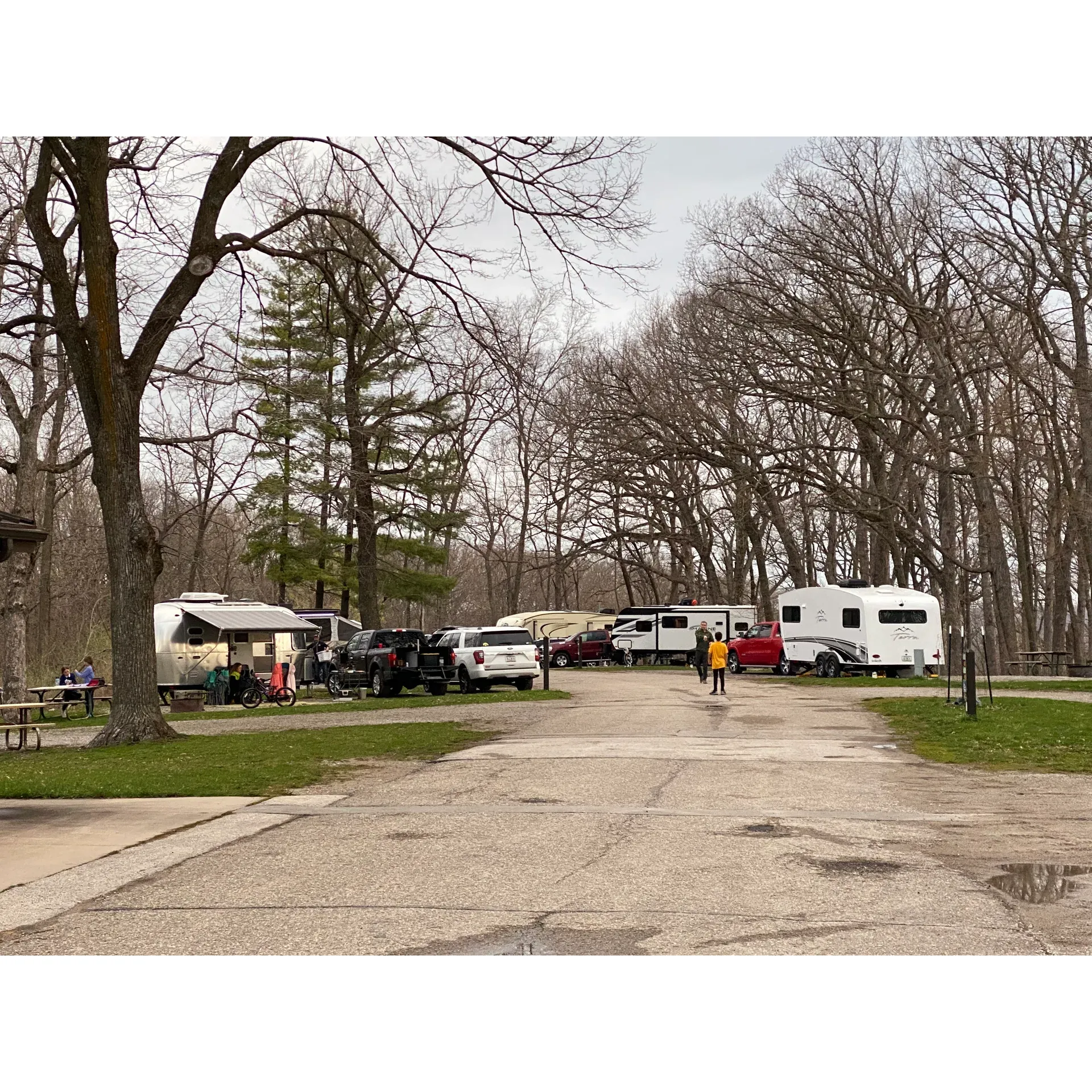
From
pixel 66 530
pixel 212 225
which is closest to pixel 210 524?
pixel 66 530

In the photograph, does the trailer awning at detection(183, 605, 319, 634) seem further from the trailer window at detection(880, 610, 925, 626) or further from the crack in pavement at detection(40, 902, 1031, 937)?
the crack in pavement at detection(40, 902, 1031, 937)

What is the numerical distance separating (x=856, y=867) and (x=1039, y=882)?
1248 mm

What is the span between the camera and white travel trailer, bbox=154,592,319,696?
36.6 m

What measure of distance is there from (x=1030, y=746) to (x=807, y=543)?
160 ft

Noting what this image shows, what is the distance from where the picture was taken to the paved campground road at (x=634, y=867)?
7160 mm

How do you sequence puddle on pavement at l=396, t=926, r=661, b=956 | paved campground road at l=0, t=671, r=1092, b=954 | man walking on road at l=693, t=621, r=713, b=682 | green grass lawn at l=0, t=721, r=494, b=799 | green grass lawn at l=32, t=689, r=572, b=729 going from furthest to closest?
man walking on road at l=693, t=621, r=713, b=682 → green grass lawn at l=32, t=689, r=572, b=729 → green grass lawn at l=0, t=721, r=494, b=799 → paved campground road at l=0, t=671, r=1092, b=954 → puddle on pavement at l=396, t=926, r=661, b=956

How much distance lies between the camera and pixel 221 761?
1714 centimetres

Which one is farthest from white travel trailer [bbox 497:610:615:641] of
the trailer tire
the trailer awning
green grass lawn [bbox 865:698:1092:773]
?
green grass lawn [bbox 865:698:1092:773]

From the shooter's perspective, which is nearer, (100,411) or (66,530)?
(100,411)

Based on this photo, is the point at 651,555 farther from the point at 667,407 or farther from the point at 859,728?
the point at 859,728

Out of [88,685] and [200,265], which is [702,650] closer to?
[88,685]

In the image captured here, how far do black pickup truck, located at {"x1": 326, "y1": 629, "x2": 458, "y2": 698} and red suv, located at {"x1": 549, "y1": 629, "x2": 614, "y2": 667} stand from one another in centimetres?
2247

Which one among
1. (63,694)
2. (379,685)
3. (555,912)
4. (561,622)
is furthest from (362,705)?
(561,622)

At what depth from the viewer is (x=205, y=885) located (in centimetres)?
877
